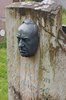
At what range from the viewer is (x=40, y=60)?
14.5 ft

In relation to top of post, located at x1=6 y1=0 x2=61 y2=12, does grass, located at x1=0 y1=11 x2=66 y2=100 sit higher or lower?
lower

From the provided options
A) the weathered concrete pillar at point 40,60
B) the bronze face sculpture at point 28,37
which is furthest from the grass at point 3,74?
the bronze face sculpture at point 28,37

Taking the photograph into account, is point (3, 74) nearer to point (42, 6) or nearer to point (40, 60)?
point (40, 60)

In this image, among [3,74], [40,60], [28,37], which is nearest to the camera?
[28,37]

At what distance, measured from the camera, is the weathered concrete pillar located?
425 cm

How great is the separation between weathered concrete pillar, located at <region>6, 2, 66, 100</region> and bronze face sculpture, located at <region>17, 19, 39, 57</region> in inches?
2.1

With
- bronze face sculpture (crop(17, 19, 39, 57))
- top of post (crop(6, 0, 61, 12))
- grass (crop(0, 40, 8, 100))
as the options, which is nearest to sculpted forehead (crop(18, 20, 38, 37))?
bronze face sculpture (crop(17, 19, 39, 57))

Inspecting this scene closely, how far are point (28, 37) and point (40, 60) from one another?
284 millimetres

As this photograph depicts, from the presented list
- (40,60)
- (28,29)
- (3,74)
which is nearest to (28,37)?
(28,29)

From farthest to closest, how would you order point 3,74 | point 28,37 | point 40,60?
point 3,74
point 40,60
point 28,37

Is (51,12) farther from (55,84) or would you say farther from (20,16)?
(55,84)

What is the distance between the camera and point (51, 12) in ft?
13.7

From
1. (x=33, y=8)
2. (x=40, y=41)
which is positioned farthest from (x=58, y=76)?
(x=33, y=8)

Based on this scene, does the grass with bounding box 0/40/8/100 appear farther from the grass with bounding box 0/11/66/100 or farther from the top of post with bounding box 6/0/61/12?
the top of post with bounding box 6/0/61/12
